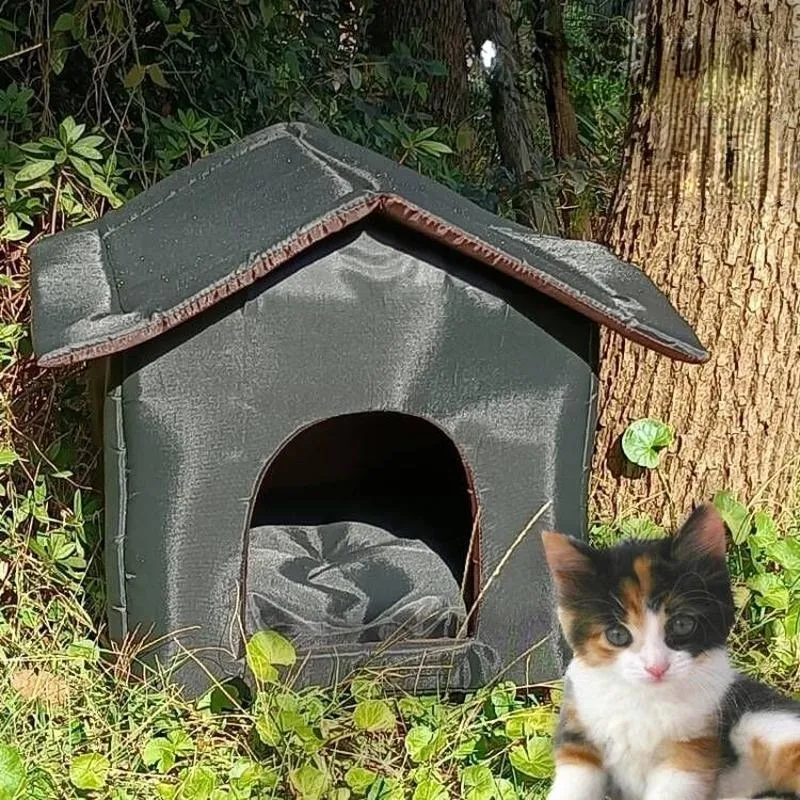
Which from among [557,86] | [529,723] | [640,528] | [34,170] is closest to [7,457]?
[34,170]

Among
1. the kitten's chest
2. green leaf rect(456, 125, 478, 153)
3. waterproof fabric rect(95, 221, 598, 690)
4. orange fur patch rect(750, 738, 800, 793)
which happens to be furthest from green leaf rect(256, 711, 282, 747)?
green leaf rect(456, 125, 478, 153)

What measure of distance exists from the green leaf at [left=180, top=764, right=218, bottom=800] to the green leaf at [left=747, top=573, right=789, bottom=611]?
3.70 ft

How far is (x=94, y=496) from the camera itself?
285 centimetres

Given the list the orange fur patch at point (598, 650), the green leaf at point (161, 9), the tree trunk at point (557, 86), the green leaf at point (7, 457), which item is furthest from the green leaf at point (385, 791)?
the tree trunk at point (557, 86)

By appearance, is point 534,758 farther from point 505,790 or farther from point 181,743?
point 181,743

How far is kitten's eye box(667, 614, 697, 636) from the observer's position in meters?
1.60

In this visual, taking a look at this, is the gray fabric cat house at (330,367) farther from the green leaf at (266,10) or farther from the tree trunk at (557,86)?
the tree trunk at (557,86)

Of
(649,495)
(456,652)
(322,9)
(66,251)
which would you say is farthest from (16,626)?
(322,9)

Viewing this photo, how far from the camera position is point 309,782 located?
1.99 m

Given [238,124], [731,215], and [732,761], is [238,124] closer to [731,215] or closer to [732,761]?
[731,215]

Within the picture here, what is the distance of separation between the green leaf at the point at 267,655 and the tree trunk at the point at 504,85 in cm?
281

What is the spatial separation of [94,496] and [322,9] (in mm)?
2179

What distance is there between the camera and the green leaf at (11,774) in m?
1.98

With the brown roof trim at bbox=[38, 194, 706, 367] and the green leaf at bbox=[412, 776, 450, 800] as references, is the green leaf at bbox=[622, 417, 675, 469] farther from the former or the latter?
the green leaf at bbox=[412, 776, 450, 800]
